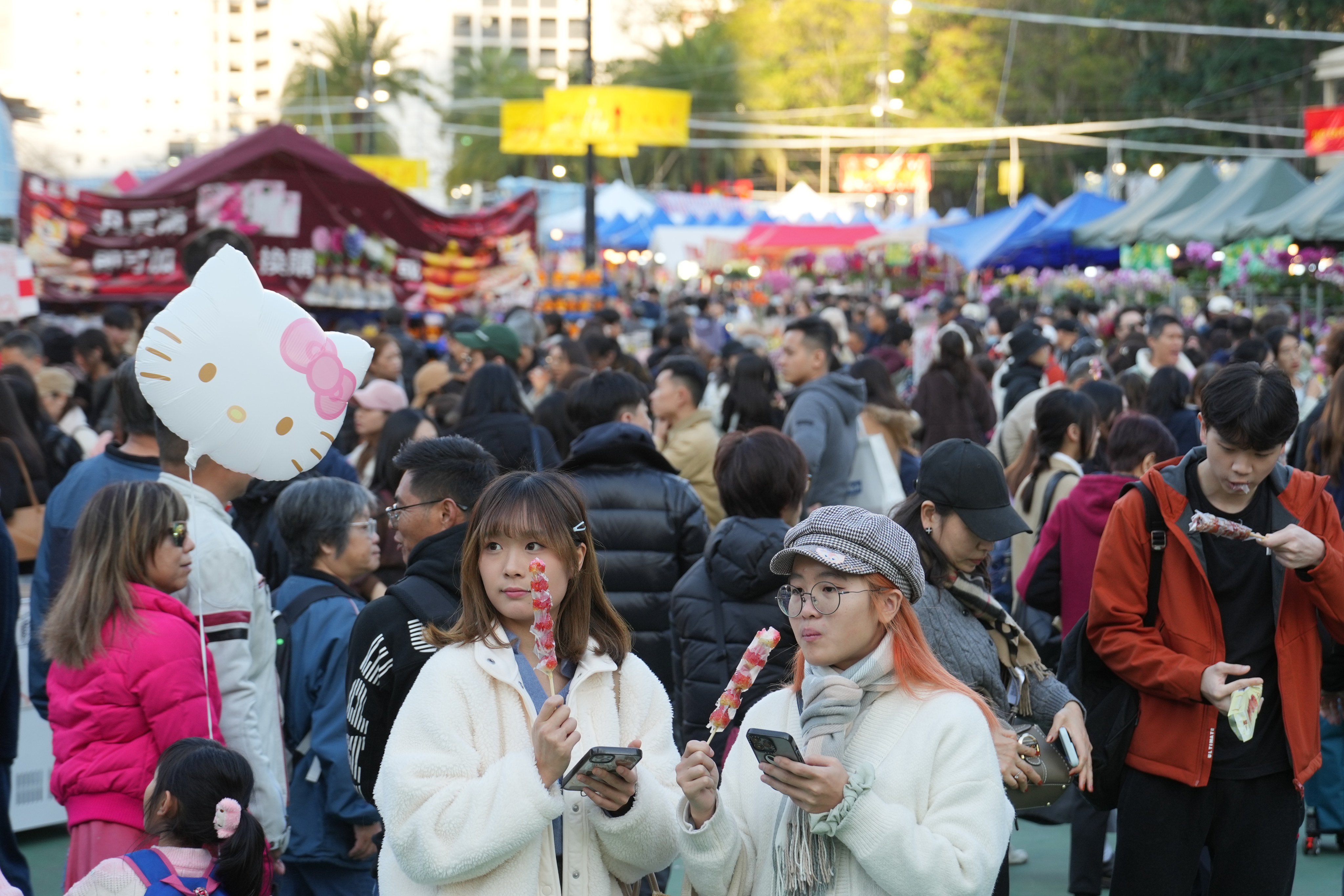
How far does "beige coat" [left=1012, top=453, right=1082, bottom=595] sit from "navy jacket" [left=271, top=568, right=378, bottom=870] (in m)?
2.89

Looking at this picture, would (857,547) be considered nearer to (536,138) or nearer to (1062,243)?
(536,138)

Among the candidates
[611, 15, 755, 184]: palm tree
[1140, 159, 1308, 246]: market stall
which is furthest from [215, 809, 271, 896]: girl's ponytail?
[611, 15, 755, 184]: palm tree

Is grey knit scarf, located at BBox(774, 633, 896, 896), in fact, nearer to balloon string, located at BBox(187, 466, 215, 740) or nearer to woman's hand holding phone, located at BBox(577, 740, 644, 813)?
woman's hand holding phone, located at BBox(577, 740, 644, 813)

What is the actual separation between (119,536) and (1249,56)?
43.6 m

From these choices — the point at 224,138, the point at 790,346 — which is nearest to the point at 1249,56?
the point at 790,346

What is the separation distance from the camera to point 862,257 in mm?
33625

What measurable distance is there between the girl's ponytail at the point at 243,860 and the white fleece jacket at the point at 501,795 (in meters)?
0.73

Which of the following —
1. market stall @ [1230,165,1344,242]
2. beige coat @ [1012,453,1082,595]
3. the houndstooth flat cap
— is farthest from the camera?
market stall @ [1230,165,1344,242]

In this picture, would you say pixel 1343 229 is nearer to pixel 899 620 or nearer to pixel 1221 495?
pixel 1221 495

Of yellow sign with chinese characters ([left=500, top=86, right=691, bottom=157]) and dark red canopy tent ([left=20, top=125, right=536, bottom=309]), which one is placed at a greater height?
yellow sign with chinese characters ([left=500, top=86, right=691, bottom=157])

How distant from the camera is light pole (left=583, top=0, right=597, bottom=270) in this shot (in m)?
22.8

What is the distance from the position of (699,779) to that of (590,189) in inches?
867

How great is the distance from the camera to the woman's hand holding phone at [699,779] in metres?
2.46

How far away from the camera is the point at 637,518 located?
5246 millimetres
